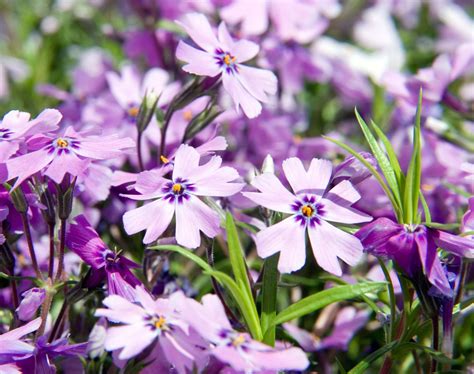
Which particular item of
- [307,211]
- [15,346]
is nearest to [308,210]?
[307,211]

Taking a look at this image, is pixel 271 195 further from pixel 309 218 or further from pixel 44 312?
pixel 44 312

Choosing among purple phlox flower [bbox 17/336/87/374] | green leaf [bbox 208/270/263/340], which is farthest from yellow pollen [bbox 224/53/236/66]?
purple phlox flower [bbox 17/336/87/374]

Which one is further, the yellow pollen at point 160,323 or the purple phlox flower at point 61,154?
the purple phlox flower at point 61,154

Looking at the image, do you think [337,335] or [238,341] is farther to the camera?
[337,335]

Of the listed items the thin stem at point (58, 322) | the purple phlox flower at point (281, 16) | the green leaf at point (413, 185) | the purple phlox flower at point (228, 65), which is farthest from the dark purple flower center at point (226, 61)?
the purple phlox flower at point (281, 16)

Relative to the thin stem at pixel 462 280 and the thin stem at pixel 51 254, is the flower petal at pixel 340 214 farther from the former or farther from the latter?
the thin stem at pixel 51 254

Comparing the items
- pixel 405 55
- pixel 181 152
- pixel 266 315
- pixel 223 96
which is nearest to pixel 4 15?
pixel 223 96

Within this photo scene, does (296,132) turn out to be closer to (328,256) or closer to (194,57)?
(194,57)

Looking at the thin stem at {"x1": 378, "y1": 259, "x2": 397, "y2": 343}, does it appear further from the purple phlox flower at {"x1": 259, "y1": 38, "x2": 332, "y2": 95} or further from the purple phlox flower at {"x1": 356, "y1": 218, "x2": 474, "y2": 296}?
the purple phlox flower at {"x1": 259, "y1": 38, "x2": 332, "y2": 95}
